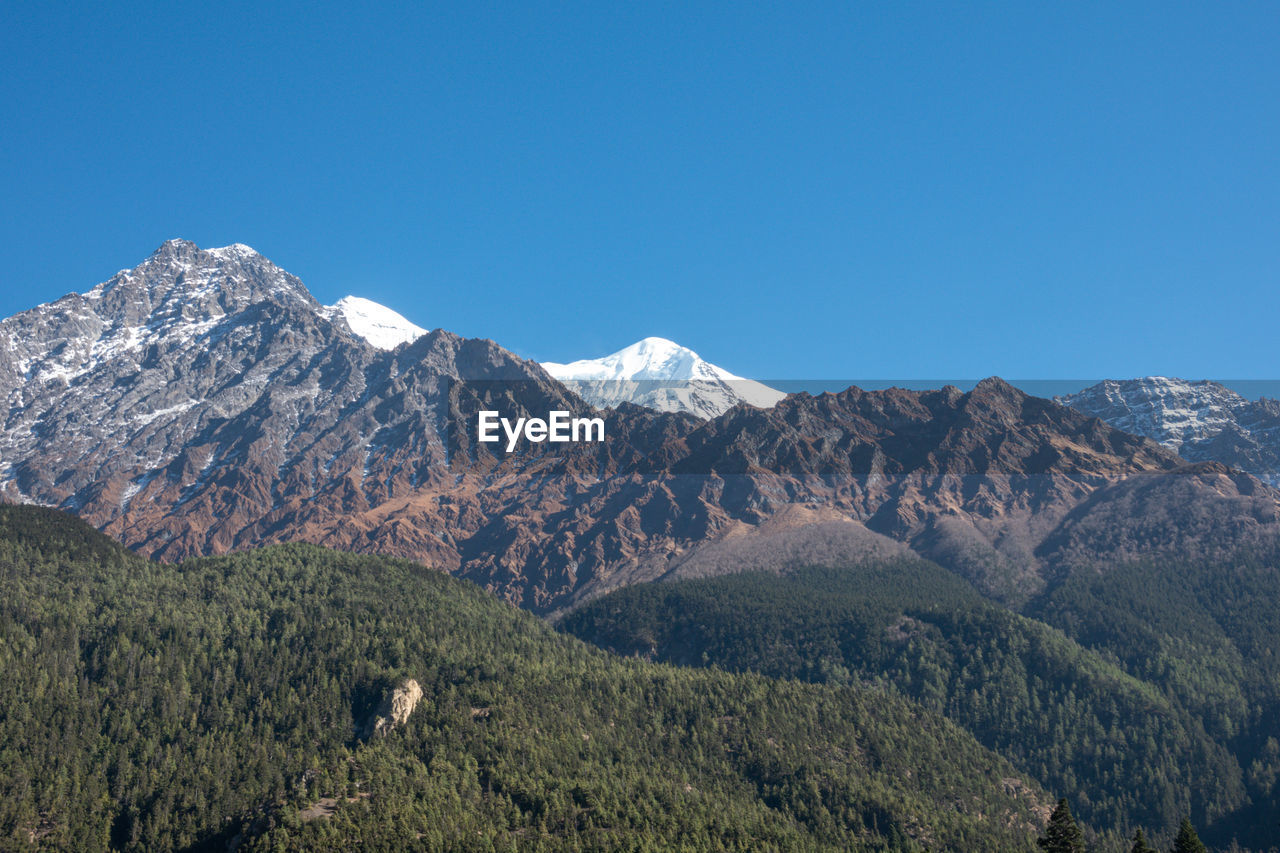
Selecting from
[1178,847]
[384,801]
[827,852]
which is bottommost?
[827,852]

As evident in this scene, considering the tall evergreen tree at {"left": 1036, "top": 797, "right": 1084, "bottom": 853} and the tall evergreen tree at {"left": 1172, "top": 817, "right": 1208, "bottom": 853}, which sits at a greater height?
the tall evergreen tree at {"left": 1036, "top": 797, "right": 1084, "bottom": 853}

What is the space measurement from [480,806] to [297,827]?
30.7 m

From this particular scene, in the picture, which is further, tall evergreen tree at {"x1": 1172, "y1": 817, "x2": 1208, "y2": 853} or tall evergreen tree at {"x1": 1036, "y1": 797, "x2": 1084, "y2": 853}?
tall evergreen tree at {"x1": 1172, "y1": 817, "x2": 1208, "y2": 853}

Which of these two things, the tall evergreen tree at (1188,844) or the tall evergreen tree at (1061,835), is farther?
the tall evergreen tree at (1188,844)

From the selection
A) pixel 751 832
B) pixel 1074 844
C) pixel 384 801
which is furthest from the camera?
pixel 751 832

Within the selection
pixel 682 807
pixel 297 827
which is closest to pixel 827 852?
pixel 682 807

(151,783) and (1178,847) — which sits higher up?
(1178,847)

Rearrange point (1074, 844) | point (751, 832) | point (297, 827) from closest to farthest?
point (1074, 844)
point (297, 827)
point (751, 832)

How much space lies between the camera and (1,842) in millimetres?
177250

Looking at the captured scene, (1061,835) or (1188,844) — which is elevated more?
(1061,835)

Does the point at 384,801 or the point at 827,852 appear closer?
the point at 384,801

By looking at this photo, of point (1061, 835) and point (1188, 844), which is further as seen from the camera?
point (1188, 844)

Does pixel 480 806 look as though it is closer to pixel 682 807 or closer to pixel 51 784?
pixel 682 807

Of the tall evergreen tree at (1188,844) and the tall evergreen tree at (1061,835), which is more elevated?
the tall evergreen tree at (1061,835)
